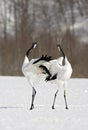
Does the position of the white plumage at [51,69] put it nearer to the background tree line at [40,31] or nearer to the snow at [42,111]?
the snow at [42,111]

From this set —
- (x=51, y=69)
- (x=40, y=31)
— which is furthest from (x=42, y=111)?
(x=40, y=31)

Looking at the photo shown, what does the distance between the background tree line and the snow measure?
12.5 m

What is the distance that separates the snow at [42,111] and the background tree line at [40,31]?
12.5 meters

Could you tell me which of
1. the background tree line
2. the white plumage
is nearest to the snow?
the white plumage

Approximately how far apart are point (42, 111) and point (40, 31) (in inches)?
1130

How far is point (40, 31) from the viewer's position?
133 feet

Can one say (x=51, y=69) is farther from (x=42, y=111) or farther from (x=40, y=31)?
(x=40, y=31)

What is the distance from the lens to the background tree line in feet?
107

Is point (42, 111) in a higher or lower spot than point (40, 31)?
higher

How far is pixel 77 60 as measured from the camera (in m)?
32.1

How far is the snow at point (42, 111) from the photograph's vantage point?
33.1 feet

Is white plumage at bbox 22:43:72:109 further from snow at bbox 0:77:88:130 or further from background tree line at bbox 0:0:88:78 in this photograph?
background tree line at bbox 0:0:88:78

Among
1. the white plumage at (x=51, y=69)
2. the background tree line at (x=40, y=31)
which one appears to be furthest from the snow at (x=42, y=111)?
the background tree line at (x=40, y=31)

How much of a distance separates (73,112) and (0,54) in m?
22.0
